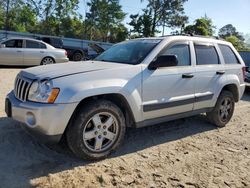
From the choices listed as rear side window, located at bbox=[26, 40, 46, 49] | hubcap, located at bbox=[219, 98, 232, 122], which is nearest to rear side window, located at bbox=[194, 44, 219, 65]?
hubcap, located at bbox=[219, 98, 232, 122]

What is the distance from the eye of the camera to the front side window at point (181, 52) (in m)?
4.88

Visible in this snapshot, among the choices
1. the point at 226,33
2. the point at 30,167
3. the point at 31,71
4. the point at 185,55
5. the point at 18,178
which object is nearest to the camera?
the point at 18,178

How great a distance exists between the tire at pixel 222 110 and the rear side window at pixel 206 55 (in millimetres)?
733

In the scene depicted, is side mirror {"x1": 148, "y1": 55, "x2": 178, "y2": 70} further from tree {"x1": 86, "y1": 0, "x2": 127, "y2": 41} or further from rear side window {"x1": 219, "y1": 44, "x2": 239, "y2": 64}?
tree {"x1": 86, "y1": 0, "x2": 127, "y2": 41}

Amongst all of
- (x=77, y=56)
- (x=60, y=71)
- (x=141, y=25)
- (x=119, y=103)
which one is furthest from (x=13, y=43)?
(x=141, y=25)

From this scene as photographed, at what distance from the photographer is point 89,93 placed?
373 centimetres

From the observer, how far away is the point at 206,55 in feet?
18.1

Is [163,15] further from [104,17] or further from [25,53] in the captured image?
[25,53]

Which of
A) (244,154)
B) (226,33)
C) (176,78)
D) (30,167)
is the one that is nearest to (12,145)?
(30,167)

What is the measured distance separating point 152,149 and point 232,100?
2.50 meters

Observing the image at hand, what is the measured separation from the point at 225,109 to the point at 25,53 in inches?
390

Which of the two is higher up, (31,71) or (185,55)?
(185,55)

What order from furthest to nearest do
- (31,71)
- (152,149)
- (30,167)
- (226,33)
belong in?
(226,33), (152,149), (31,71), (30,167)

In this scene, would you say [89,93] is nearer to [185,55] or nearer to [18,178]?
[18,178]
